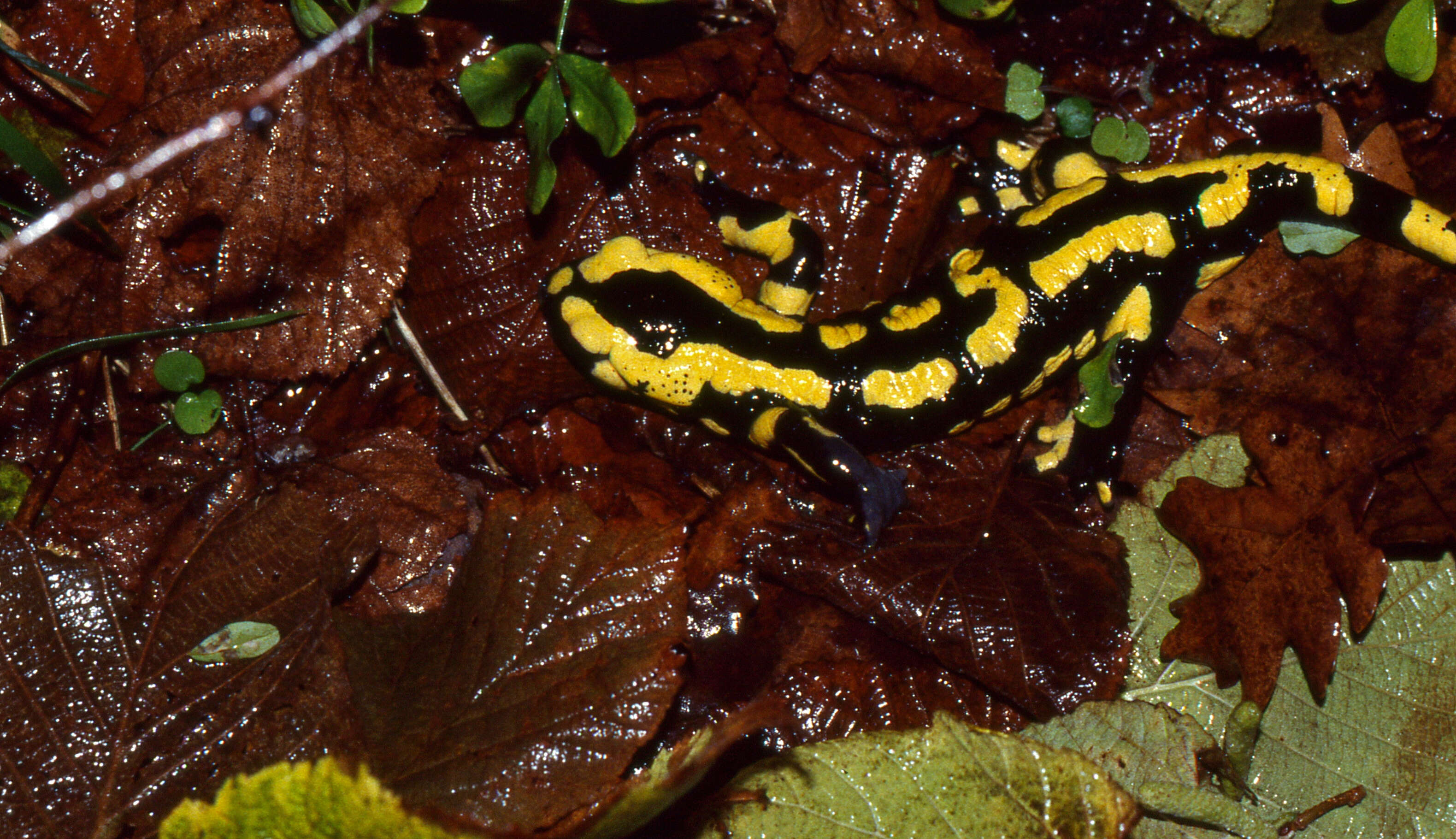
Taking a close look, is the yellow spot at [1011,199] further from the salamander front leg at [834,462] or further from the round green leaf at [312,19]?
the round green leaf at [312,19]

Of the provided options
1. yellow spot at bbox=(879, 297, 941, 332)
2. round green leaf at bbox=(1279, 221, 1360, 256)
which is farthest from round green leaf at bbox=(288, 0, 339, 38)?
round green leaf at bbox=(1279, 221, 1360, 256)

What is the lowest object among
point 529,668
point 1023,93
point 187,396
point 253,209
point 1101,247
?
point 529,668

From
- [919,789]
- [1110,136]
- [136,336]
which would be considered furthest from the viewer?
[1110,136]

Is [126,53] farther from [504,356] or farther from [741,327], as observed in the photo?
[741,327]

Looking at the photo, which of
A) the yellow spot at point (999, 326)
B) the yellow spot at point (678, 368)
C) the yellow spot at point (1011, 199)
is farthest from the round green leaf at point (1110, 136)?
the yellow spot at point (678, 368)

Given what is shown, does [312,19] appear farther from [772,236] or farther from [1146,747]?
[1146,747]

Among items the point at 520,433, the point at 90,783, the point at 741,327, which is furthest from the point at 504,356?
the point at 90,783

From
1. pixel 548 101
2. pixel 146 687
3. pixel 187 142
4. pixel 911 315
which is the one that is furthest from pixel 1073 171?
pixel 146 687
